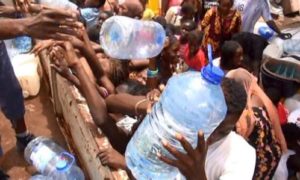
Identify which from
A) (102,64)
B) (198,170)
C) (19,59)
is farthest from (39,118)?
(198,170)

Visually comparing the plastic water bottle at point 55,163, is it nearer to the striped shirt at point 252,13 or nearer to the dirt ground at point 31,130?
the dirt ground at point 31,130

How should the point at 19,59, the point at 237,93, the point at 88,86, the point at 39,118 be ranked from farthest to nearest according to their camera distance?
1. the point at 19,59
2. the point at 39,118
3. the point at 88,86
4. the point at 237,93

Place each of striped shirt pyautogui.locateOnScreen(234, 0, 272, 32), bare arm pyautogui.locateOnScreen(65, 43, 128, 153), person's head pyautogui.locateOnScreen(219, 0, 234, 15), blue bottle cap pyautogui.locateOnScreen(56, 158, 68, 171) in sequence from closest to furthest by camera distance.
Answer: bare arm pyautogui.locateOnScreen(65, 43, 128, 153) < blue bottle cap pyautogui.locateOnScreen(56, 158, 68, 171) < person's head pyautogui.locateOnScreen(219, 0, 234, 15) < striped shirt pyautogui.locateOnScreen(234, 0, 272, 32)

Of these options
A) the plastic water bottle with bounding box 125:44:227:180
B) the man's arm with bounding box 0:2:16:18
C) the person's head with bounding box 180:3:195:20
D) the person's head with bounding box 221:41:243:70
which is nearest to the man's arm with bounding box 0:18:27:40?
the plastic water bottle with bounding box 125:44:227:180

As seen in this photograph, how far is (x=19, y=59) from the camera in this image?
187 inches

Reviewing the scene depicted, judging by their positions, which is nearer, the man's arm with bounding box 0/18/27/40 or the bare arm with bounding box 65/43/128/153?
the man's arm with bounding box 0/18/27/40

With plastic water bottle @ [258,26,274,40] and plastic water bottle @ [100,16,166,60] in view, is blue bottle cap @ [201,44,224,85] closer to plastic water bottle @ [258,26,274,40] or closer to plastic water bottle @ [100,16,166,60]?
plastic water bottle @ [100,16,166,60]

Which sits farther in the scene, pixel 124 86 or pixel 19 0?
pixel 19 0

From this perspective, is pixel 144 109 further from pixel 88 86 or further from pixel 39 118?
pixel 39 118

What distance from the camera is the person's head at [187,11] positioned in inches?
194

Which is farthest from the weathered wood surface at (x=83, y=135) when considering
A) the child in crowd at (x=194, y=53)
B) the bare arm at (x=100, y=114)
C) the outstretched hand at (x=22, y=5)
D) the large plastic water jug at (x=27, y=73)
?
the child in crowd at (x=194, y=53)

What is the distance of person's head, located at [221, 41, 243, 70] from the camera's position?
3633 millimetres

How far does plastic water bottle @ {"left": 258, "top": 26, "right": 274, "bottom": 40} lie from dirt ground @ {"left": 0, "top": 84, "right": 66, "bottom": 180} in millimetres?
2571

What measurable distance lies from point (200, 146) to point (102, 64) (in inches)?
67.1
